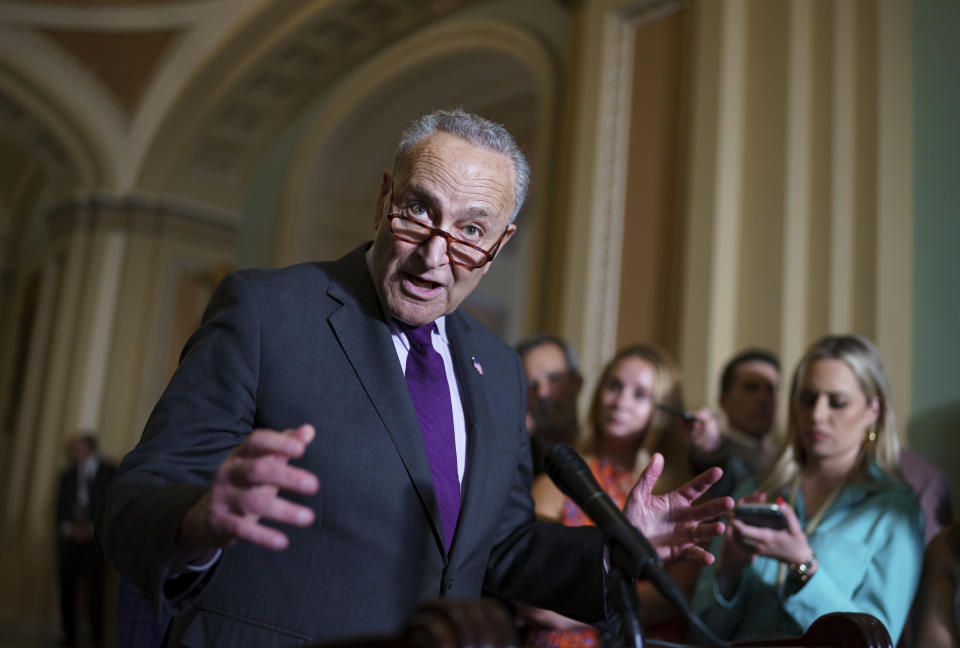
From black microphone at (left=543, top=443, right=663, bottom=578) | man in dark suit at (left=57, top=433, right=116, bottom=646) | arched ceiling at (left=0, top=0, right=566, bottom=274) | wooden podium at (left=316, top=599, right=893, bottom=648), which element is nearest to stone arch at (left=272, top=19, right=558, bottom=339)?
arched ceiling at (left=0, top=0, right=566, bottom=274)

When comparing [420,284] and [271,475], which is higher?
[420,284]

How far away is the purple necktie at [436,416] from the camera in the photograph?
1.53m

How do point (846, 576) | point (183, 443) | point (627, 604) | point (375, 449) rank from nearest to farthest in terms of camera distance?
point (627, 604) < point (183, 443) < point (375, 449) < point (846, 576)

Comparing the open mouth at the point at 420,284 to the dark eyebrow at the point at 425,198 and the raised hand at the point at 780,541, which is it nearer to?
the dark eyebrow at the point at 425,198

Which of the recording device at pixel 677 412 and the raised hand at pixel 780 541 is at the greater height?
the recording device at pixel 677 412

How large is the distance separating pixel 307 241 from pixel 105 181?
2428 mm

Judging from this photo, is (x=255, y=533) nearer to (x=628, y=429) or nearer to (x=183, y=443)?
(x=183, y=443)

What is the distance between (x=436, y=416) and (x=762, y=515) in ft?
3.45

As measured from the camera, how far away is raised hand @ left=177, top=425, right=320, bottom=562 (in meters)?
1.05

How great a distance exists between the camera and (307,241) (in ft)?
31.8

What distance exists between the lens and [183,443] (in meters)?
1.36

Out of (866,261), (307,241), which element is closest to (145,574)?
(866,261)

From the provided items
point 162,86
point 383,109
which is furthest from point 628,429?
point 162,86

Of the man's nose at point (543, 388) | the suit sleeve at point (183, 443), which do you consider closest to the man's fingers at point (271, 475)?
the suit sleeve at point (183, 443)
